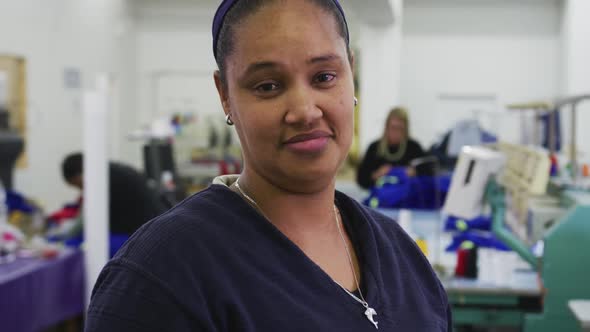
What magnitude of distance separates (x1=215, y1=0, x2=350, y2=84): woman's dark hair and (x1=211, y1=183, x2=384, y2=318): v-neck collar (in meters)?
0.15

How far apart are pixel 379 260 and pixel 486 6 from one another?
384 inches

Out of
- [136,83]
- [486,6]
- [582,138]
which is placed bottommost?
[582,138]

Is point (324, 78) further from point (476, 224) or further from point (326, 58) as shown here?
point (476, 224)

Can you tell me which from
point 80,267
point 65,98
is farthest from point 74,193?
point 80,267

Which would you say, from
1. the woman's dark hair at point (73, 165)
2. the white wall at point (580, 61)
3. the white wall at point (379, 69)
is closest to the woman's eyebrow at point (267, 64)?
the woman's dark hair at point (73, 165)

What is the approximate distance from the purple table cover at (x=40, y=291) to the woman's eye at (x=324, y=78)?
→ 8.28ft

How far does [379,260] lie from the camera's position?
937 millimetres

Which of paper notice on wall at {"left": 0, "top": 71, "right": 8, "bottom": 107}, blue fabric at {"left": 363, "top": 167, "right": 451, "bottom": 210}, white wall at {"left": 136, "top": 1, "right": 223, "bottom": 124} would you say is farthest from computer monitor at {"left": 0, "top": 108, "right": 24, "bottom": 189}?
white wall at {"left": 136, "top": 1, "right": 223, "bottom": 124}

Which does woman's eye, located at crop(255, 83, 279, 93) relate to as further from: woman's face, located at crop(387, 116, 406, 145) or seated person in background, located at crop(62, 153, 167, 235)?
woman's face, located at crop(387, 116, 406, 145)

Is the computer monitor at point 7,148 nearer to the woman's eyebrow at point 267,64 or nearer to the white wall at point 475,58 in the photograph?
the woman's eyebrow at point 267,64

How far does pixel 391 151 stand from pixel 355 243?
13.3 feet

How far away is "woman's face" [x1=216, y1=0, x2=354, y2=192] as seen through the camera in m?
0.79

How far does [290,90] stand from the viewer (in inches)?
31.2

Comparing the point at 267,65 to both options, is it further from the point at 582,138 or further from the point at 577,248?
the point at 582,138
